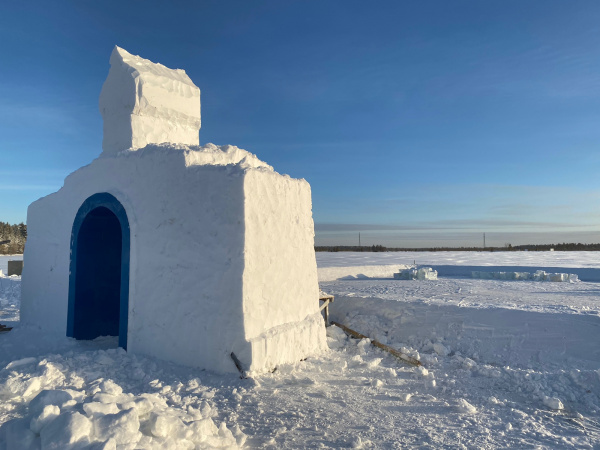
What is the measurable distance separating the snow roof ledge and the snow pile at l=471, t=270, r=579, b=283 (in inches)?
507

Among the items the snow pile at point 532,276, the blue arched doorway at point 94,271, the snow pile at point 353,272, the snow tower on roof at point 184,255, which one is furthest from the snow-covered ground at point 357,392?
the snow pile at point 353,272

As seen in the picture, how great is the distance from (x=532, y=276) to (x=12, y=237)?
53285mm

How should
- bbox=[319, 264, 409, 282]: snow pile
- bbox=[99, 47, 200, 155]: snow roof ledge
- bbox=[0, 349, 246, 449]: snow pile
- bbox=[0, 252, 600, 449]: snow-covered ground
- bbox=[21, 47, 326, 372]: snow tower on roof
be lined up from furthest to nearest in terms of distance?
bbox=[319, 264, 409, 282]: snow pile < bbox=[99, 47, 200, 155]: snow roof ledge < bbox=[21, 47, 326, 372]: snow tower on roof < bbox=[0, 252, 600, 449]: snow-covered ground < bbox=[0, 349, 246, 449]: snow pile

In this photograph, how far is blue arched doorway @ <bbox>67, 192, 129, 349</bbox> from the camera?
7.07m

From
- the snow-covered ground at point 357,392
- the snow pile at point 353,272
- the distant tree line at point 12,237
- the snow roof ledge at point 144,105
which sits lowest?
the snow-covered ground at point 357,392

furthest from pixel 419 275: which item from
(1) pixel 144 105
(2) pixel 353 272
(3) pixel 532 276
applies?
(1) pixel 144 105

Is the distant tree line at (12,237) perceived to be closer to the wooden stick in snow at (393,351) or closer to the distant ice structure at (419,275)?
the distant ice structure at (419,275)

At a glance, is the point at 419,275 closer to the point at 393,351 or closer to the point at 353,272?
the point at 353,272

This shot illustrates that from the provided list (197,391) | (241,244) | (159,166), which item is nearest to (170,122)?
(159,166)

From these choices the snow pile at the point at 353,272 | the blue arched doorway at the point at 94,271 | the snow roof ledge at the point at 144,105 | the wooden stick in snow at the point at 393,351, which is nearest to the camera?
the wooden stick in snow at the point at 393,351

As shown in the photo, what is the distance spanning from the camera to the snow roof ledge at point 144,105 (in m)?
7.88

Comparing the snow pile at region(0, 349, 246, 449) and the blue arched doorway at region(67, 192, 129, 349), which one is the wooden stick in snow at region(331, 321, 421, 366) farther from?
the blue arched doorway at region(67, 192, 129, 349)

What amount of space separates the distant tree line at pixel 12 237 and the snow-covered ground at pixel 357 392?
41506mm

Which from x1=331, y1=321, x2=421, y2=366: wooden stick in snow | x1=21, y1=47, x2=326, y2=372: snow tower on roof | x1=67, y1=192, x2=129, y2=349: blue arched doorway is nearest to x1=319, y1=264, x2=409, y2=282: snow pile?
x1=331, y1=321, x2=421, y2=366: wooden stick in snow
